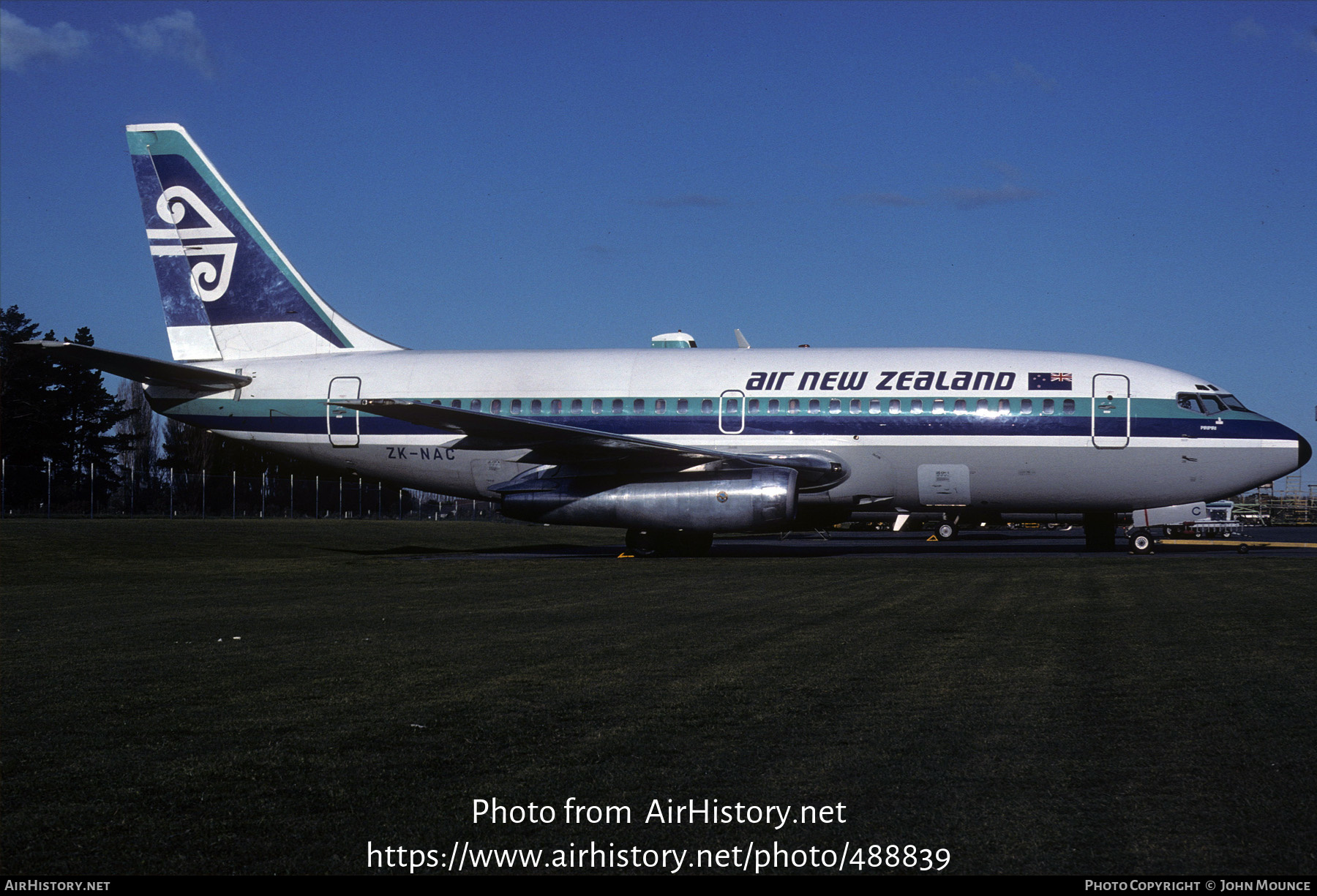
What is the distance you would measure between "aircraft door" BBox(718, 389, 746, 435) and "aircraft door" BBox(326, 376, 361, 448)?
791 centimetres

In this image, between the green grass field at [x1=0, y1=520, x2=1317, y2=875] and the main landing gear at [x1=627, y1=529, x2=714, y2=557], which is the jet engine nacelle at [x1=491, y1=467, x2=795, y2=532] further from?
the green grass field at [x1=0, y1=520, x2=1317, y2=875]

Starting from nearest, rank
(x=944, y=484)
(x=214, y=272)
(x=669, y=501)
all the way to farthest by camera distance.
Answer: (x=669, y=501)
(x=944, y=484)
(x=214, y=272)

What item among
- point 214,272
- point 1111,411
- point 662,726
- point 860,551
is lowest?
point 860,551

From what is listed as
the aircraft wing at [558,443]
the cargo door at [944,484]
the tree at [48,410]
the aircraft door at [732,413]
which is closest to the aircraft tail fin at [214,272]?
the aircraft wing at [558,443]

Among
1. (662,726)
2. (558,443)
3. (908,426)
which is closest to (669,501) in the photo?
(558,443)

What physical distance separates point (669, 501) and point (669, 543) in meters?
2.52

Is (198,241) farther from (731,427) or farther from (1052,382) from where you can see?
(1052,382)

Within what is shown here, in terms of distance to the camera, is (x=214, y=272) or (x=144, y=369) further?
(x=214, y=272)

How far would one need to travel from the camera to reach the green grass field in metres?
4.07

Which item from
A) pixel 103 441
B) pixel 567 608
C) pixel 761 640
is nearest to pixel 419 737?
pixel 761 640

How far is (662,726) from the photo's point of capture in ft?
19.5

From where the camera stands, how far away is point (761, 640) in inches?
379

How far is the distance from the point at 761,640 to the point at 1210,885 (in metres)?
6.08

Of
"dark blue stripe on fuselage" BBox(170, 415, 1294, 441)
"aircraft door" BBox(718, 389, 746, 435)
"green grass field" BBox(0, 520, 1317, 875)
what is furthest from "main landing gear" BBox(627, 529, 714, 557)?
"green grass field" BBox(0, 520, 1317, 875)
